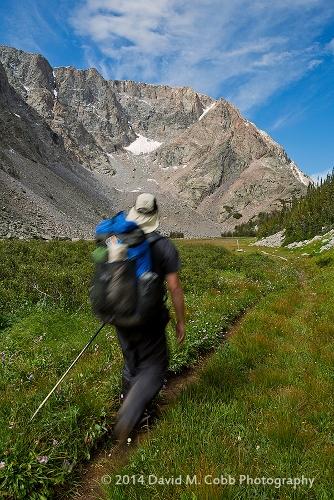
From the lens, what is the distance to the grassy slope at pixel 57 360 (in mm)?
4512

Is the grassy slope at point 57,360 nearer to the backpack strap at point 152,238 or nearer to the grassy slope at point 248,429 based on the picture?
the grassy slope at point 248,429

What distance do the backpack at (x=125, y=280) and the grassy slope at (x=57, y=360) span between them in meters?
1.68

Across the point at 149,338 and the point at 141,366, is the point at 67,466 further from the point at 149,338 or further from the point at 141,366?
the point at 149,338

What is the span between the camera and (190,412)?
5215mm

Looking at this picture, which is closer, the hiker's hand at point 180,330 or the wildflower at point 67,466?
the wildflower at point 67,466

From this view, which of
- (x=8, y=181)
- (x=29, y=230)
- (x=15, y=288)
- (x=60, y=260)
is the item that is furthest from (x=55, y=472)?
(x=8, y=181)

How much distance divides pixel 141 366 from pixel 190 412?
928mm

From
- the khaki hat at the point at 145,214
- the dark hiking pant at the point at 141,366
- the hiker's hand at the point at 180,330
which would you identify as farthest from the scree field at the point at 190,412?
the khaki hat at the point at 145,214

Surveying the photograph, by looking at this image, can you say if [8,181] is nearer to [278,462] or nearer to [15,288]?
[15,288]

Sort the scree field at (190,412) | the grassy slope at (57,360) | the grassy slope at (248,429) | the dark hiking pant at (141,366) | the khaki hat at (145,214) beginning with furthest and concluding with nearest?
1. the khaki hat at (145,214)
2. the dark hiking pant at (141,366)
3. the grassy slope at (57,360)
4. the scree field at (190,412)
5. the grassy slope at (248,429)

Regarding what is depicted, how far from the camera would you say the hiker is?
4.73 m

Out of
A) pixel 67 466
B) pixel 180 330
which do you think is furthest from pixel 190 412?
pixel 67 466

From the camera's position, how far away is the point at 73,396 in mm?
5586

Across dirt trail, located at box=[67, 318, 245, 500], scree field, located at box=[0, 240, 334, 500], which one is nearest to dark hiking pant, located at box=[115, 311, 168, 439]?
dirt trail, located at box=[67, 318, 245, 500]
